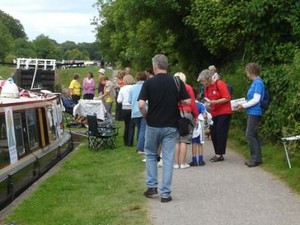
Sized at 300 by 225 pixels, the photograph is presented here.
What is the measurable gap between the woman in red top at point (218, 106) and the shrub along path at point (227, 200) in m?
0.78

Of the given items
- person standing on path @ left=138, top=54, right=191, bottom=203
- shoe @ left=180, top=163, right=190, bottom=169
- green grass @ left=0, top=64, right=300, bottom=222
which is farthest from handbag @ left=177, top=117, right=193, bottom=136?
shoe @ left=180, top=163, right=190, bottom=169

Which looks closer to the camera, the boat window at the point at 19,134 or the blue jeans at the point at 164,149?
the blue jeans at the point at 164,149

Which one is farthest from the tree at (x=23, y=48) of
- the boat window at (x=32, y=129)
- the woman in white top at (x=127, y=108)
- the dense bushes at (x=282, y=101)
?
the dense bushes at (x=282, y=101)

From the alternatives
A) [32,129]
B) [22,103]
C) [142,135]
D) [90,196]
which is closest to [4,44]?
[142,135]

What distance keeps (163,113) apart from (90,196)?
1807 millimetres

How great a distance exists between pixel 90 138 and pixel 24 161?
4.22m

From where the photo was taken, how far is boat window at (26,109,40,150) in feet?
37.2

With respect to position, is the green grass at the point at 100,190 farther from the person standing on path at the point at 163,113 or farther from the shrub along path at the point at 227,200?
the person standing on path at the point at 163,113

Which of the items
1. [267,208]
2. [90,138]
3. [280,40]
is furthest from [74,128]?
[267,208]

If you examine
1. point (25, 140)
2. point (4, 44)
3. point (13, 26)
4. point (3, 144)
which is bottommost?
point (4, 44)

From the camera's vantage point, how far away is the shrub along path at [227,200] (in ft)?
22.4

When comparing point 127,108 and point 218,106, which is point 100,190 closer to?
point 218,106

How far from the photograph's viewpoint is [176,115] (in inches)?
305

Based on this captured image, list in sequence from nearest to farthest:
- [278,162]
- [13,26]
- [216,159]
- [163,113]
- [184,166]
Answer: [163,113] < [278,162] < [184,166] < [216,159] < [13,26]
